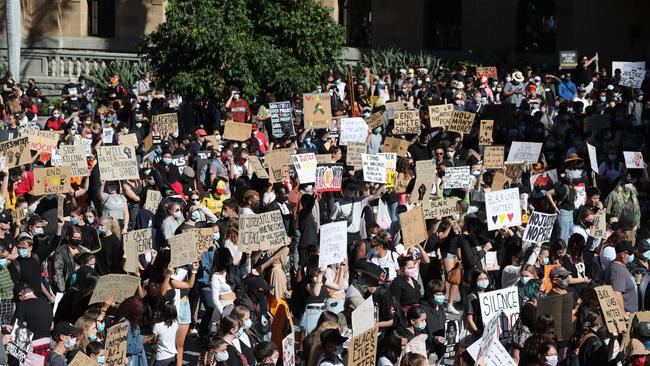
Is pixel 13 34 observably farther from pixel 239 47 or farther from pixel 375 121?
pixel 375 121

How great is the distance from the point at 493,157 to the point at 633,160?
272 centimetres

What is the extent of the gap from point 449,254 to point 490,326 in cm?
492

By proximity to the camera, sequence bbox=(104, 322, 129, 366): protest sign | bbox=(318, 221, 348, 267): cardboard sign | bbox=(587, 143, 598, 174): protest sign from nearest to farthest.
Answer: bbox=(104, 322, 129, 366): protest sign, bbox=(318, 221, 348, 267): cardboard sign, bbox=(587, 143, 598, 174): protest sign

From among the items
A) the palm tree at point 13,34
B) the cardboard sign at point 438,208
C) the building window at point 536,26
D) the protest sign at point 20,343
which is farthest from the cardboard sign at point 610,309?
the building window at point 536,26

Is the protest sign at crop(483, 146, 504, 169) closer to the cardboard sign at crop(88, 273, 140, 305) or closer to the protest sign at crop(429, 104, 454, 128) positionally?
the protest sign at crop(429, 104, 454, 128)

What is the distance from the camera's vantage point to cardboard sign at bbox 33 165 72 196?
18.6 metres

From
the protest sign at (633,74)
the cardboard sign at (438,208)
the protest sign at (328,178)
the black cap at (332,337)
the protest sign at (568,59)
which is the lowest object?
the black cap at (332,337)

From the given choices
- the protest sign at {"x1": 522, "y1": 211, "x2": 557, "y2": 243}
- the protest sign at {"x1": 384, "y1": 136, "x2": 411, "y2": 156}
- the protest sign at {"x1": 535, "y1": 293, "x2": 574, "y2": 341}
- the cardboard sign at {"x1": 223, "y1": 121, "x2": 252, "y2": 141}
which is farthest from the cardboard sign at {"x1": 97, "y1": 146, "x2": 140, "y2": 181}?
the protest sign at {"x1": 535, "y1": 293, "x2": 574, "y2": 341}

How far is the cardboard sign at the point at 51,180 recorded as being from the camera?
733 inches

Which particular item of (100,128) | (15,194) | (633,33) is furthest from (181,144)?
(633,33)

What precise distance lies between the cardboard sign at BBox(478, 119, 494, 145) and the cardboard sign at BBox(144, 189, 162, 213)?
6543 mm

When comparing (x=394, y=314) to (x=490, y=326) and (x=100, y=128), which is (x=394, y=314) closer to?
(x=490, y=326)

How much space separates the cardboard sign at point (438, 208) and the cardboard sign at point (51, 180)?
4.62 m

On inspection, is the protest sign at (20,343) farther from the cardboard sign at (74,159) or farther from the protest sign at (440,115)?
the protest sign at (440,115)
